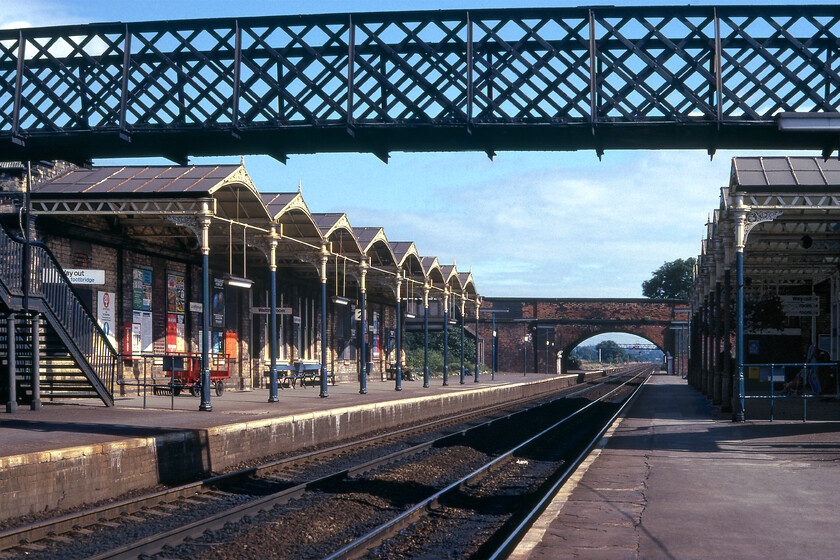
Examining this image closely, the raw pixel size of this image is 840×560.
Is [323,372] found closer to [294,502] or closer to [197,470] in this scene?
[197,470]

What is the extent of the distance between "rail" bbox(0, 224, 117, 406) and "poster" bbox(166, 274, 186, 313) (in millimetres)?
5034

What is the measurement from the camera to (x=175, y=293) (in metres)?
24.3

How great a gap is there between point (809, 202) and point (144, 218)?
45.6 feet

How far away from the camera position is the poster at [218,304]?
26.3 meters

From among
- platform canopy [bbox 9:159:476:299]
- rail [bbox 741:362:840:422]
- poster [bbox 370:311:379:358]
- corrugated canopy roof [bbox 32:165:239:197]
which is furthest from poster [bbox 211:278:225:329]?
poster [bbox 370:311:379:358]

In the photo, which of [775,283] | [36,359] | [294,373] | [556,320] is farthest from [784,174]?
[556,320]

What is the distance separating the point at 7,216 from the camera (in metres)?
19.1

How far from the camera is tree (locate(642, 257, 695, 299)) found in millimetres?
125350

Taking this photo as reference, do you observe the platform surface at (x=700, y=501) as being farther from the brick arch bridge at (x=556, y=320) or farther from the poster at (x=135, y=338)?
the brick arch bridge at (x=556, y=320)

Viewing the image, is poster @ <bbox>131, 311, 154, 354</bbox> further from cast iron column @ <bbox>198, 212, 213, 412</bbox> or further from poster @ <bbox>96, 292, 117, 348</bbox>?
cast iron column @ <bbox>198, 212, 213, 412</bbox>

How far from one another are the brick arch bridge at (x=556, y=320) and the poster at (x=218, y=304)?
139 feet

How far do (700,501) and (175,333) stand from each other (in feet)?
56.9

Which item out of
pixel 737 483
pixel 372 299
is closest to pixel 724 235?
pixel 737 483

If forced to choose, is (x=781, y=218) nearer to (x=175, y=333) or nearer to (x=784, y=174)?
(x=784, y=174)
